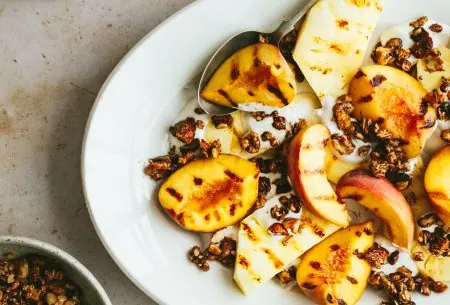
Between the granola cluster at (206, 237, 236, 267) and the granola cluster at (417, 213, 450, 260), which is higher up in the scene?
the granola cluster at (417, 213, 450, 260)

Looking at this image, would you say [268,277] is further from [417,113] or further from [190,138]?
[417,113]

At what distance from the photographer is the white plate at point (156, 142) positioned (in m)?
1.35

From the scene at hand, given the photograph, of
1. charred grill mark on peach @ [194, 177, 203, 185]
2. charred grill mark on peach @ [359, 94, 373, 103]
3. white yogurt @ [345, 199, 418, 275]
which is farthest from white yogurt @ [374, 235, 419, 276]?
charred grill mark on peach @ [194, 177, 203, 185]

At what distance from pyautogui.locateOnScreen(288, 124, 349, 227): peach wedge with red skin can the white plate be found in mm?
207

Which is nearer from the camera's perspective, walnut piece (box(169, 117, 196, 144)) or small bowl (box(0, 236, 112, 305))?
small bowl (box(0, 236, 112, 305))

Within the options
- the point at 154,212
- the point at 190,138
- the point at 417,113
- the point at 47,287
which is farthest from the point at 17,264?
the point at 417,113

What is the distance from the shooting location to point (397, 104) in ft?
4.61

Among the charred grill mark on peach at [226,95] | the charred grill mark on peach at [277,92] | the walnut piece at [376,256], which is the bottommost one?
the walnut piece at [376,256]

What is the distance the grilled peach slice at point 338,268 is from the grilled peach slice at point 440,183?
0.49 feet

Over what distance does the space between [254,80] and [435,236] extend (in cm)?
54

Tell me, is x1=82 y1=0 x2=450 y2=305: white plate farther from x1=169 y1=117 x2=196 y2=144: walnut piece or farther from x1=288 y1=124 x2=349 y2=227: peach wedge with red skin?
x1=288 y1=124 x2=349 y2=227: peach wedge with red skin

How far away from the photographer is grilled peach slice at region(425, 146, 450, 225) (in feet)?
4.57

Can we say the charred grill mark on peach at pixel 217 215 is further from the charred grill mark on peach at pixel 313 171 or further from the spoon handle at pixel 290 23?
the spoon handle at pixel 290 23

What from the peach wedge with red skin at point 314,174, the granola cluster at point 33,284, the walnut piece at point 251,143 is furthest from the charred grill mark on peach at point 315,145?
the granola cluster at point 33,284
